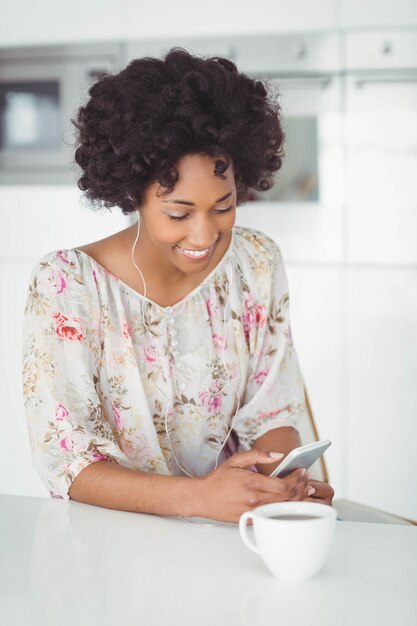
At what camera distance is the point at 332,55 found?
298 cm

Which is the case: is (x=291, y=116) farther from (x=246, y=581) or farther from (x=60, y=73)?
(x=246, y=581)

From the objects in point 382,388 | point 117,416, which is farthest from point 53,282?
point 382,388

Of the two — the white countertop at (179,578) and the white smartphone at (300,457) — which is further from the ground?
the white smartphone at (300,457)

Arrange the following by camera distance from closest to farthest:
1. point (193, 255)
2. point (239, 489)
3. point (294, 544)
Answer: point (294, 544) → point (239, 489) → point (193, 255)

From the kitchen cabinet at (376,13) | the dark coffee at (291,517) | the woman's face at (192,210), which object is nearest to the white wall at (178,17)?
the kitchen cabinet at (376,13)

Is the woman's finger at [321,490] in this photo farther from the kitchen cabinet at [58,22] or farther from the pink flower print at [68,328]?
the kitchen cabinet at [58,22]

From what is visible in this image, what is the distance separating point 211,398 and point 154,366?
0.13m

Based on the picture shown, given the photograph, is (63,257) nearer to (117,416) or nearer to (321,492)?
(117,416)

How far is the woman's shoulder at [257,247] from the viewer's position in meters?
1.77

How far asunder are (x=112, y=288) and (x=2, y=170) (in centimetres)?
199

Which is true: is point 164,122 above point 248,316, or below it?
above

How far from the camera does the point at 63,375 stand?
1.42 metres

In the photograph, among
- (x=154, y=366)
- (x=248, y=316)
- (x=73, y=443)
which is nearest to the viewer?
(x=73, y=443)

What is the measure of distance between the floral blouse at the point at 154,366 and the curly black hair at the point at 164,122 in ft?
0.56
